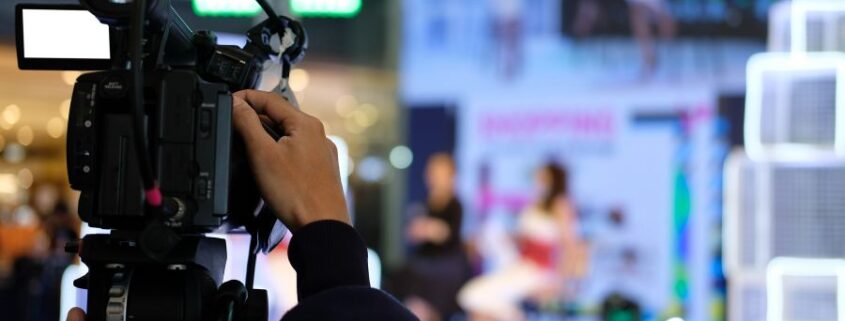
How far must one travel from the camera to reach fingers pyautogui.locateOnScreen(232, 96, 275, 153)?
41.0 inches

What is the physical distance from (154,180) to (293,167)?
0.50ft

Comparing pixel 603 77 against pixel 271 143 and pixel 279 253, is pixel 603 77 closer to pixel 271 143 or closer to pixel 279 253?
pixel 279 253

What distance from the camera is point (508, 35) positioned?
5.74m

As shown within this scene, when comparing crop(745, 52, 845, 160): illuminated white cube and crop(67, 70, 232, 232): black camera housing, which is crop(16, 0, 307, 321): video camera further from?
crop(745, 52, 845, 160): illuminated white cube

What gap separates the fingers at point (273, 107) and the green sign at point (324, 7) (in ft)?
9.12

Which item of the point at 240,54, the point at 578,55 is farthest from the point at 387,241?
the point at 240,54

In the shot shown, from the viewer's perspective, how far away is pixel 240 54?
1.20 m

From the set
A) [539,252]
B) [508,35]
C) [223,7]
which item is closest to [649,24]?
[508,35]

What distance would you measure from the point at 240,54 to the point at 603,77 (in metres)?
4.52

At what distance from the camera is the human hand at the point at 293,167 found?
1045 millimetres

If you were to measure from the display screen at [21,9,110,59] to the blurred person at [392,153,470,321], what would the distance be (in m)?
4.57

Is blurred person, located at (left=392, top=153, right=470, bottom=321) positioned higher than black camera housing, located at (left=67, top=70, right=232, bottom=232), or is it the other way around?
black camera housing, located at (left=67, top=70, right=232, bottom=232)

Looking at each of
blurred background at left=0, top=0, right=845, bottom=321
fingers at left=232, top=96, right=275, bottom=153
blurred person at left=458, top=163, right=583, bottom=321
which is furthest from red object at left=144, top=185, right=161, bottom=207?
blurred person at left=458, top=163, right=583, bottom=321

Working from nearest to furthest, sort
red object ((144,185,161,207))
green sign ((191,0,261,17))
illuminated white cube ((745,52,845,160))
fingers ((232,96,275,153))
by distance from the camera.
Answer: red object ((144,185,161,207))
fingers ((232,96,275,153))
illuminated white cube ((745,52,845,160))
green sign ((191,0,261,17))
